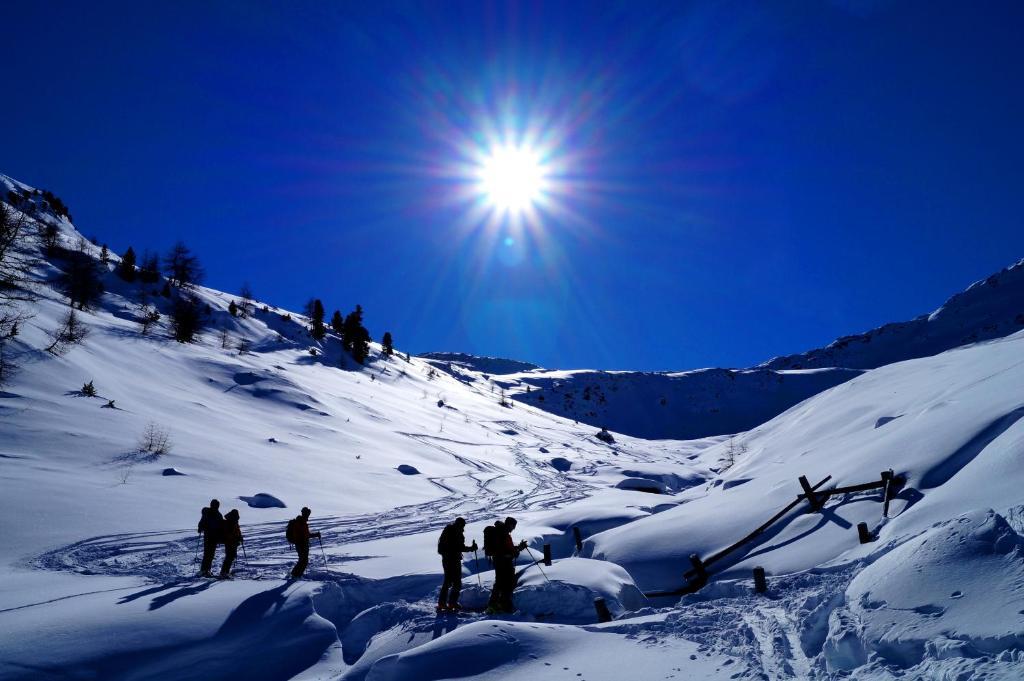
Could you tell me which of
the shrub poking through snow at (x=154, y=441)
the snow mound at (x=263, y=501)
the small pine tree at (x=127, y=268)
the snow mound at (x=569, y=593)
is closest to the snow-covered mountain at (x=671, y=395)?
the small pine tree at (x=127, y=268)

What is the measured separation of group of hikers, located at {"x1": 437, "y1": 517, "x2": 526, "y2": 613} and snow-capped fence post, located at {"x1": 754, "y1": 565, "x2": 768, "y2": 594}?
432 cm

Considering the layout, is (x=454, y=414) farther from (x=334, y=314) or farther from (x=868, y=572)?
(x=868, y=572)

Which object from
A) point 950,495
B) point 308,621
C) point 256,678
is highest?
point 950,495

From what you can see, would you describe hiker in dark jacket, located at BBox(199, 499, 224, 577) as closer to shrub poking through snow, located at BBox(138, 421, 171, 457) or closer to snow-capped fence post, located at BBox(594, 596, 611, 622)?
snow-capped fence post, located at BBox(594, 596, 611, 622)

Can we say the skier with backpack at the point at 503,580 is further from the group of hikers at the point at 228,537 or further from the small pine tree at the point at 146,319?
the small pine tree at the point at 146,319

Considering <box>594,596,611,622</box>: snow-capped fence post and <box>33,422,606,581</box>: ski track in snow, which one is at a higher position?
<box>33,422,606,581</box>: ski track in snow

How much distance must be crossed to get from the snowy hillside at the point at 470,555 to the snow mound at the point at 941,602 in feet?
0.08

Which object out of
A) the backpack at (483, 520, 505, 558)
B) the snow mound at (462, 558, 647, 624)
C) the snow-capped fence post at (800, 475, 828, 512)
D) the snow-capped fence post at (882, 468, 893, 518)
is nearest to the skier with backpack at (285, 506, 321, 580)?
the snow mound at (462, 558, 647, 624)

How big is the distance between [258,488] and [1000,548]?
21.0 m

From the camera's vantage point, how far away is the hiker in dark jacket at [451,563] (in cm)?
992

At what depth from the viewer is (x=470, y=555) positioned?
14.8 meters

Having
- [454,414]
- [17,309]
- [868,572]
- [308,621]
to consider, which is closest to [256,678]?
[308,621]

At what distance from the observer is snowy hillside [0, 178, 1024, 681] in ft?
21.1

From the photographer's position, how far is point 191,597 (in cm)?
940
